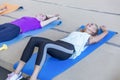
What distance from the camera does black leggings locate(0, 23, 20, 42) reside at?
9.66 ft

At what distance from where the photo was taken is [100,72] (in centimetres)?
225

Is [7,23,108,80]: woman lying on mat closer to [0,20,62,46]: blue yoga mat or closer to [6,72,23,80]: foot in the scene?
[6,72,23,80]: foot

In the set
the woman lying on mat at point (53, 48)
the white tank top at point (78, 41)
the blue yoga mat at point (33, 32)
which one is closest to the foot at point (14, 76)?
the woman lying on mat at point (53, 48)

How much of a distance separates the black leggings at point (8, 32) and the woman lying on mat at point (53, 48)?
2.52ft

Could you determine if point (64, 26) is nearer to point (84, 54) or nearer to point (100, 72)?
point (84, 54)

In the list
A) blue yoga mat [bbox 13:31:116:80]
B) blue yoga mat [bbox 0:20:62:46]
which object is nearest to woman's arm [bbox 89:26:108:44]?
blue yoga mat [bbox 13:31:116:80]

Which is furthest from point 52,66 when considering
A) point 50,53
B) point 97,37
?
point 97,37

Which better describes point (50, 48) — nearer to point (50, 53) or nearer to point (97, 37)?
point (50, 53)

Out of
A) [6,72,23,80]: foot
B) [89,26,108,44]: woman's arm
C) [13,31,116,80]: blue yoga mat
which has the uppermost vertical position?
[89,26,108,44]: woman's arm

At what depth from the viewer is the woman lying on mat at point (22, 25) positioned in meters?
2.96

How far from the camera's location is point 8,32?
296 cm

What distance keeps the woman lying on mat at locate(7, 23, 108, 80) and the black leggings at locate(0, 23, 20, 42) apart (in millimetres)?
768

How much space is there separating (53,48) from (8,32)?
3.12 ft

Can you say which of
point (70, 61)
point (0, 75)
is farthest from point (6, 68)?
point (70, 61)
